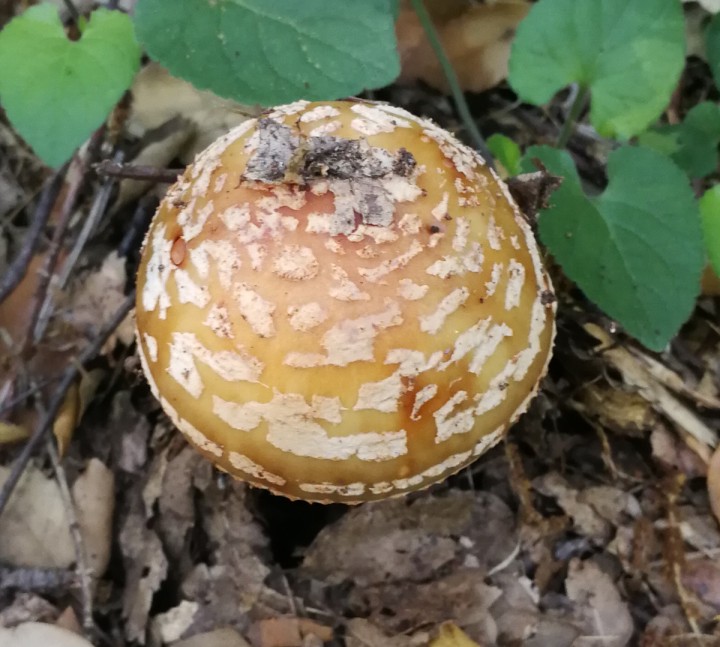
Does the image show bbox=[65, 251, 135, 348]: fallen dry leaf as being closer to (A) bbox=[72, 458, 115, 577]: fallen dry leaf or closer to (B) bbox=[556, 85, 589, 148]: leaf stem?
(A) bbox=[72, 458, 115, 577]: fallen dry leaf

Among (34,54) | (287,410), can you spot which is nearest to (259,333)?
(287,410)

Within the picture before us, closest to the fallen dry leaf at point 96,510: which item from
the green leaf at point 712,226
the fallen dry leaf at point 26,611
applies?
the fallen dry leaf at point 26,611

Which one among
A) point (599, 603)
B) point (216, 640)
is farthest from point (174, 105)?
point (599, 603)

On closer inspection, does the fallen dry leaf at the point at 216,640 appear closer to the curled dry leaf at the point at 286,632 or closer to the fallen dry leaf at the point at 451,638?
the curled dry leaf at the point at 286,632

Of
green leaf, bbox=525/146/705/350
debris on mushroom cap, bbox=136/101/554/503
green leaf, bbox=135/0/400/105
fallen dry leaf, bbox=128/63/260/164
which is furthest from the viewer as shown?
fallen dry leaf, bbox=128/63/260/164

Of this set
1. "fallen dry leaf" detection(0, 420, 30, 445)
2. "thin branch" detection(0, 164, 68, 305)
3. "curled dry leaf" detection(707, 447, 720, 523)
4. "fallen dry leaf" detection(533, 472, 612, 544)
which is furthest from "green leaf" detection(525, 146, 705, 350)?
"fallen dry leaf" detection(0, 420, 30, 445)
